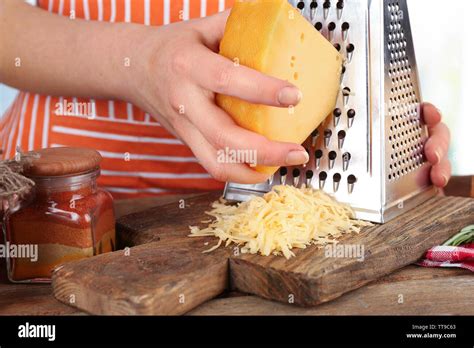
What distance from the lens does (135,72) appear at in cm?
134

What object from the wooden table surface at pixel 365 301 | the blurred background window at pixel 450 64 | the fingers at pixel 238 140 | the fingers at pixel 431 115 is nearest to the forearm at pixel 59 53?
the fingers at pixel 238 140

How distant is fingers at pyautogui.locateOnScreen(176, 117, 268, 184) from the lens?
46.5 inches

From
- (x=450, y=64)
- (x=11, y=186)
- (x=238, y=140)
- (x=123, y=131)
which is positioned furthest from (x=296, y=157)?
(x=450, y=64)

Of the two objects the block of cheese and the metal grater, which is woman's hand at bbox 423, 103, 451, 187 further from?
the block of cheese

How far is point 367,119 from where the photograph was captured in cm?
131

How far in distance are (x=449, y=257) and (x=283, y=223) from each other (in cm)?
33

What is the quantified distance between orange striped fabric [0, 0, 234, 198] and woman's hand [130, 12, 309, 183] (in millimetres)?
366

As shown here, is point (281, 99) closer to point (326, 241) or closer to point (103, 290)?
point (326, 241)

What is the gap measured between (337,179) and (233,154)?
0.31 meters

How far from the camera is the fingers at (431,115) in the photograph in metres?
1.50

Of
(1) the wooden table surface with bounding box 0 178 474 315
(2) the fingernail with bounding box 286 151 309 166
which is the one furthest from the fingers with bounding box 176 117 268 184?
(1) the wooden table surface with bounding box 0 178 474 315

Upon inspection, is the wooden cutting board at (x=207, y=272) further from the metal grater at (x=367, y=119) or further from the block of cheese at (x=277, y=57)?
the block of cheese at (x=277, y=57)
